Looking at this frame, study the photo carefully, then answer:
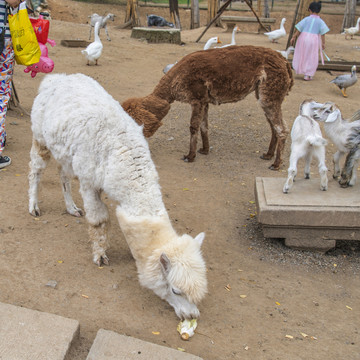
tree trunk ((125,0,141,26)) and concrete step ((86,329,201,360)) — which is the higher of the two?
concrete step ((86,329,201,360))

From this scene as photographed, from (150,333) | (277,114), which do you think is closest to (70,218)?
(150,333)

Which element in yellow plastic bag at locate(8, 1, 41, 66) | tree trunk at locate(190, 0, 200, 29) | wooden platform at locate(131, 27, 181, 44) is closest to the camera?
yellow plastic bag at locate(8, 1, 41, 66)

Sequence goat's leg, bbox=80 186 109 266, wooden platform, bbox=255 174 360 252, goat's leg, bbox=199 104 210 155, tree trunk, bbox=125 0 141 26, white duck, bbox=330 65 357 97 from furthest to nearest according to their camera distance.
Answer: tree trunk, bbox=125 0 141 26 < white duck, bbox=330 65 357 97 < goat's leg, bbox=199 104 210 155 < wooden platform, bbox=255 174 360 252 < goat's leg, bbox=80 186 109 266

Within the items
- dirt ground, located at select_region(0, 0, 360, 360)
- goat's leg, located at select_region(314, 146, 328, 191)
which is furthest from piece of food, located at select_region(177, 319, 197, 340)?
goat's leg, located at select_region(314, 146, 328, 191)

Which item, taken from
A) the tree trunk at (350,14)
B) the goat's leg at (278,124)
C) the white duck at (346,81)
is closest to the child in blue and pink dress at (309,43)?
the white duck at (346,81)

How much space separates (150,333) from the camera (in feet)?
11.2

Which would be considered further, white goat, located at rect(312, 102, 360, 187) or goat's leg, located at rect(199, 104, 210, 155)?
goat's leg, located at rect(199, 104, 210, 155)

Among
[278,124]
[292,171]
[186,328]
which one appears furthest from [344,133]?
[186,328]

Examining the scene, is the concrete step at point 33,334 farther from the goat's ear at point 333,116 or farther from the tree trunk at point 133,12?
the tree trunk at point 133,12

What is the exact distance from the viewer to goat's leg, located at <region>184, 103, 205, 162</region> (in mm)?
6898

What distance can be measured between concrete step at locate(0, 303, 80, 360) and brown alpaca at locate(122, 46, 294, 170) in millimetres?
4001

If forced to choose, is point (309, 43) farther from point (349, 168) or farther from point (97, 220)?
point (97, 220)

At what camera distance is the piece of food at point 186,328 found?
11.1 ft

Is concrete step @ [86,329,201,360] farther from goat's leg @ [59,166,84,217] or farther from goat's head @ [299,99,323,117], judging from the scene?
goat's head @ [299,99,323,117]
